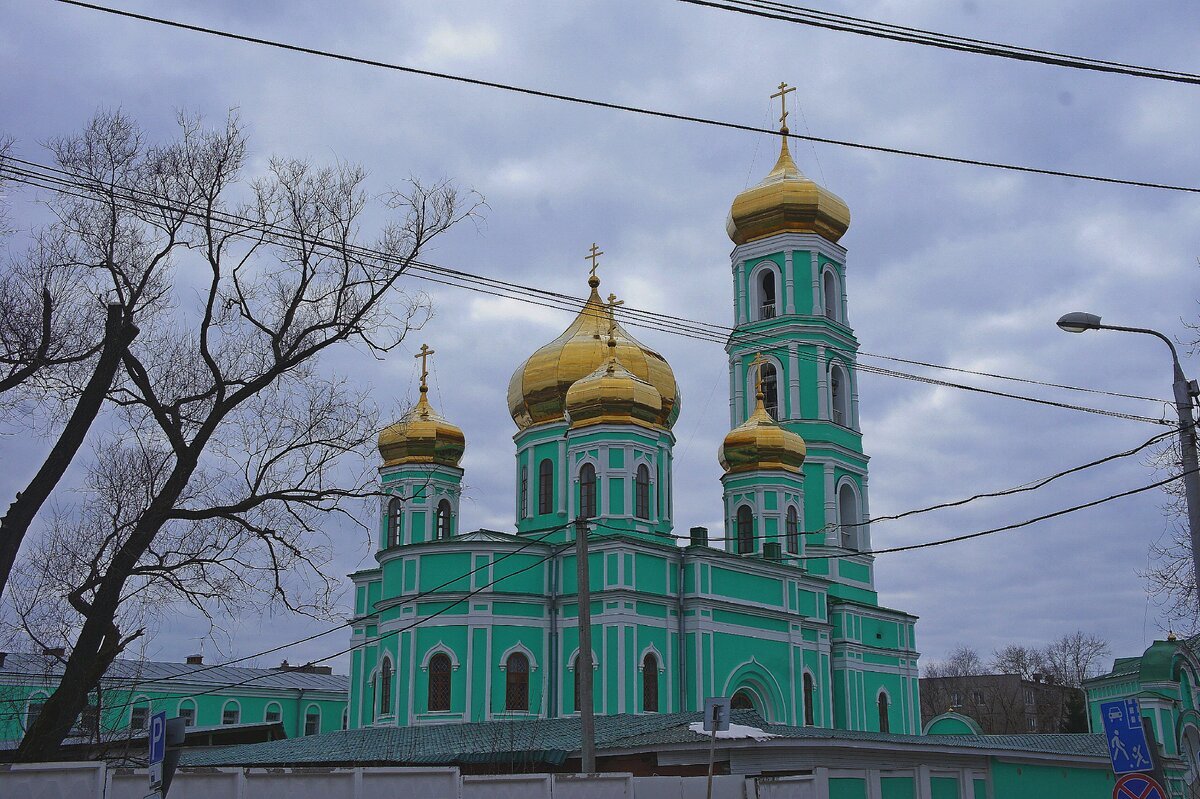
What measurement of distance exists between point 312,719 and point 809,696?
25.0 meters

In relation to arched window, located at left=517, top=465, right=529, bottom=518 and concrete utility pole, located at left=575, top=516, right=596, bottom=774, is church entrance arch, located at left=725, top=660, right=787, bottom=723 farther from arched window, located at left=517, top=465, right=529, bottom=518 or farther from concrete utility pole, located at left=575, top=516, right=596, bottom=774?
concrete utility pole, located at left=575, top=516, right=596, bottom=774

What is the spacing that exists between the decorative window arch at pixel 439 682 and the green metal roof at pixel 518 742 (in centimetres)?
184

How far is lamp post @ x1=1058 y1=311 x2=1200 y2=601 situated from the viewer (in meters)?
11.8

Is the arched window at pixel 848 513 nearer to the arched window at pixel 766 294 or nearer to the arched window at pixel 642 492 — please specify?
the arched window at pixel 766 294

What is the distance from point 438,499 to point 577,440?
6.25 meters

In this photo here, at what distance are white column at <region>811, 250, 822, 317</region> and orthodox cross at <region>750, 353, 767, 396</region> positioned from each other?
216 cm

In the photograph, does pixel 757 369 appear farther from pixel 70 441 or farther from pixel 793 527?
pixel 70 441

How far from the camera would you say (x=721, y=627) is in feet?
108

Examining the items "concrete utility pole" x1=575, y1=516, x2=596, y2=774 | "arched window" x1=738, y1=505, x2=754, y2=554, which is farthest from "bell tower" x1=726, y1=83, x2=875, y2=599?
"concrete utility pole" x1=575, y1=516, x2=596, y2=774

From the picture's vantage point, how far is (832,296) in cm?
4169

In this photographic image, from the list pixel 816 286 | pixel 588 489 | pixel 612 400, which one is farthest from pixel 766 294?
pixel 588 489

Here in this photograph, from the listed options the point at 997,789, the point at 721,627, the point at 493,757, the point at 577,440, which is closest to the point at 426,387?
the point at 577,440

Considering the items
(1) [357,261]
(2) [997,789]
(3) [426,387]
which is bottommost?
(2) [997,789]

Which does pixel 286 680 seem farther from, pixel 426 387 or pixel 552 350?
pixel 552 350
